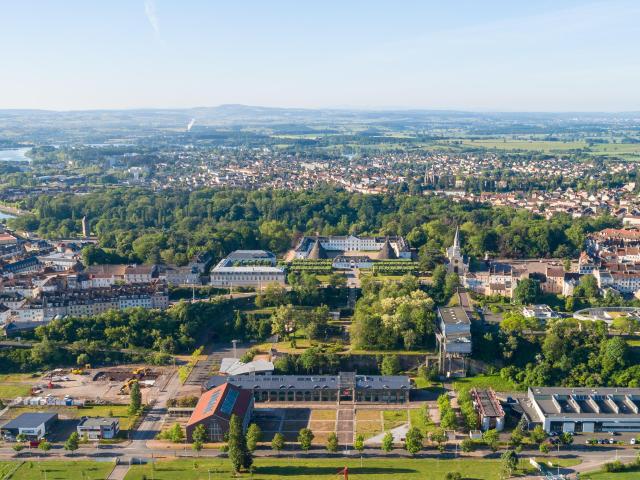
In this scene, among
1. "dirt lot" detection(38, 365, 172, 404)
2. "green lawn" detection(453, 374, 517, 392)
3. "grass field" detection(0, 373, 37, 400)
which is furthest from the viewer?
"green lawn" detection(453, 374, 517, 392)

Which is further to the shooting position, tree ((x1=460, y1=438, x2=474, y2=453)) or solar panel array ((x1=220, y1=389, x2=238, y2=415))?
solar panel array ((x1=220, y1=389, x2=238, y2=415))

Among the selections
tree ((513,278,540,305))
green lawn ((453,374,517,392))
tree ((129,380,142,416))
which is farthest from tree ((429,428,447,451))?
tree ((513,278,540,305))

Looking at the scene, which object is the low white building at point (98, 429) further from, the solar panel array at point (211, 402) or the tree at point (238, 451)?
the tree at point (238, 451)

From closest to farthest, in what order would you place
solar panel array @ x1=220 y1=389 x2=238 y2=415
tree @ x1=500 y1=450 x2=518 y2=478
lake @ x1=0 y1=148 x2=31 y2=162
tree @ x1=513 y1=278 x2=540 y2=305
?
tree @ x1=500 y1=450 x2=518 y2=478 → solar panel array @ x1=220 y1=389 x2=238 y2=415 → tree @ x1=513 y1=278 x2=540 y2=305 → lake @ x1=0 y1=148 x2=31 y2=162

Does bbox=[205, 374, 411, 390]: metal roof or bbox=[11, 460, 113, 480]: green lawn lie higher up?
bbox=[205, 374, 411, 390]: metal roof

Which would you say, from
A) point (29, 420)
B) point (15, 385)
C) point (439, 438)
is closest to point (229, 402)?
point (29, 420)

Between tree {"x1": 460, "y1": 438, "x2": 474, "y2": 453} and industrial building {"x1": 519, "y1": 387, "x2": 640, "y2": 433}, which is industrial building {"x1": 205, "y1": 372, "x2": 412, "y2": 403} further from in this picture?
industrial building {"x1": 519, "y1": 387, "x2": 640, "y2": 433}

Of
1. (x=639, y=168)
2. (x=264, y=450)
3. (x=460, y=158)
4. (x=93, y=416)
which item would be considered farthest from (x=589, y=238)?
(x=460, y=158)

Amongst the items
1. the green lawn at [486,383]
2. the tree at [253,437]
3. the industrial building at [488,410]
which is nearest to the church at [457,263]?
the green lawn at [486,383]
